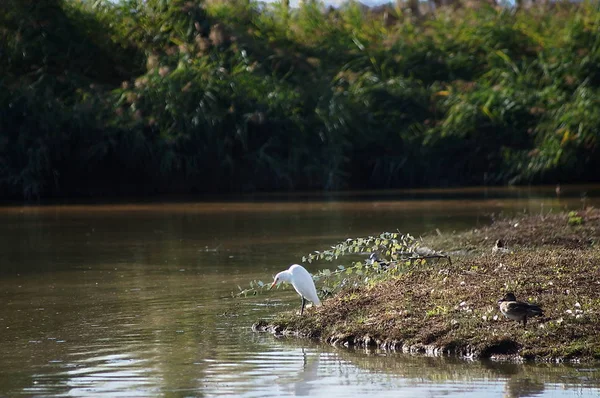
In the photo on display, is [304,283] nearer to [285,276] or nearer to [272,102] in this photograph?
[285,276]

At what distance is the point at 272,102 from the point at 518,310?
20.3 m

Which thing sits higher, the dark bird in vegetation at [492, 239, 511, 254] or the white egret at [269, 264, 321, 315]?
the dark bird in vegetation at [492, 239, 511, 254]

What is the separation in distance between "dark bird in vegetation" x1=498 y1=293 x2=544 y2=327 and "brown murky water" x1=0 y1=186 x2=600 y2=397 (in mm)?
410

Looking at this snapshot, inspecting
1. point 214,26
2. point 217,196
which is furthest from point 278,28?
point 217,196

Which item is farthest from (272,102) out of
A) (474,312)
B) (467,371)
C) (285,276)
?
(467,371)

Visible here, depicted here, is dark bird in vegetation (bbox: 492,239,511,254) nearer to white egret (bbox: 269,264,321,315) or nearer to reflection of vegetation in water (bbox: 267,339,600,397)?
white egret (bbox: 269,264,321,315)

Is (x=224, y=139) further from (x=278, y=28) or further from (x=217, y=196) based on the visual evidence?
(x=278, y=28)

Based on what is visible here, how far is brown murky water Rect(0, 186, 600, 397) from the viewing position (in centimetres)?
818

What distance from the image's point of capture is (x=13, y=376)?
8633 millimetres

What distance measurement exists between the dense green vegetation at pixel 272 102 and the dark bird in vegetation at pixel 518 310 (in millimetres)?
19011

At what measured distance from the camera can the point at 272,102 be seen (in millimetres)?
28672

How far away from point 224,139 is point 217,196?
178 cm

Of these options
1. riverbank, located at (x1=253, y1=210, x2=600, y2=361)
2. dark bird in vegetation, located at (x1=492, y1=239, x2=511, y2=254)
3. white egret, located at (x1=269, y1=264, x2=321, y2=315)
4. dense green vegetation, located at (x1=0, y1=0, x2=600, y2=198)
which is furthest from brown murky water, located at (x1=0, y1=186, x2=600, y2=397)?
dense green vegetation, located at (x1=0, y1=0, x2=600, y2=198)

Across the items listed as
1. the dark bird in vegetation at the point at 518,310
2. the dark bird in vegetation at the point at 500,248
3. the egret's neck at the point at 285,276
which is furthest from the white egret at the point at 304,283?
the dark bird in vegetation at the point at 500,248
